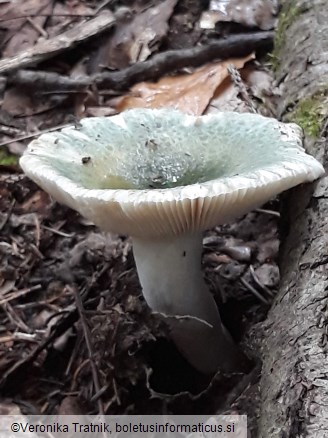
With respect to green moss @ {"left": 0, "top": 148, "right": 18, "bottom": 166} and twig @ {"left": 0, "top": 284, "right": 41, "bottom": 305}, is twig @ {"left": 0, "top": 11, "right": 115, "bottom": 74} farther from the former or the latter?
twig @ {"left": 0, "top": 284, "right": 41, "bottom": 305}

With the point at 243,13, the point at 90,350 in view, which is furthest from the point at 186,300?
the point at 243,13

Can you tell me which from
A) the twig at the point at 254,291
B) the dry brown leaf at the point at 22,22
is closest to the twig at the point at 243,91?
the twig at the point at 254,291

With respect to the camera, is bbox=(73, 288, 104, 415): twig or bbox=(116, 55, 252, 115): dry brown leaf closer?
bbox=(73, 288, 104, 415): twig

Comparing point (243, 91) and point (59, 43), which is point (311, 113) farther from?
point (59, 43)

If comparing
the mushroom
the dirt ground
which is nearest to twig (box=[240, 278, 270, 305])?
the dirt ground

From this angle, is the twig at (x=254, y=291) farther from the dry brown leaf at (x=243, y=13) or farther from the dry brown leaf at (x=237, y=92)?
the dry brown leaf at (x=243, y=13)

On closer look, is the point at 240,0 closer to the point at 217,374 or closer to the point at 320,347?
the point at 217,374
